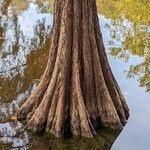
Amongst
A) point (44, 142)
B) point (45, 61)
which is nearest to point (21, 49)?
point (45, 61)

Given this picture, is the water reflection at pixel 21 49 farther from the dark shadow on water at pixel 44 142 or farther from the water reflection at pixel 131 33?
the water reflection at pixel 131 33

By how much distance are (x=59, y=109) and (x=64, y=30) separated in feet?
4.90

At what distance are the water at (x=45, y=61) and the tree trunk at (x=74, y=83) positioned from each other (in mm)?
288

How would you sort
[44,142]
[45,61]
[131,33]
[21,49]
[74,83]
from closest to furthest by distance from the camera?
1. [44,142]
2. [74,83]
3. [45,61]
4. [21,49]
5. [131,33]

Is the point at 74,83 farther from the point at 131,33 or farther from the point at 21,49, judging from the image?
the point at 131,33

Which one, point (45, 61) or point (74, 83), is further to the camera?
point (45, 61)

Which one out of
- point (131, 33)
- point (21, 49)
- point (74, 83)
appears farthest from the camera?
point (131, 33)

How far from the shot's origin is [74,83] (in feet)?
29.1

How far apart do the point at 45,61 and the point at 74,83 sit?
14.6ft

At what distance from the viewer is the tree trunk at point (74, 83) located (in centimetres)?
875

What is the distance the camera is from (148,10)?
1962 cm

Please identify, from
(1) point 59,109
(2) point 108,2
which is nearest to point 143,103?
(1) point 59,109

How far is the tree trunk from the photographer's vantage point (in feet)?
28.7

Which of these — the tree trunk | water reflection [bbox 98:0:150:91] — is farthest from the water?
the tree trunk
